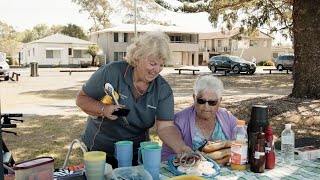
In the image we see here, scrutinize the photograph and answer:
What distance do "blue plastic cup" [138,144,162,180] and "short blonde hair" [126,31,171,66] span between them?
0.73m

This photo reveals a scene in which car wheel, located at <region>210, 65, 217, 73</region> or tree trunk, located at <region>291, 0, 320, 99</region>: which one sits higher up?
tree trunk, located at <region>291, 0, 320, 99</region>

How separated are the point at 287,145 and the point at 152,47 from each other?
1252 millimetres

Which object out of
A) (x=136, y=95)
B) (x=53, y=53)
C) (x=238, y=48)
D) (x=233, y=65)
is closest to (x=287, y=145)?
(x=136, y=95)

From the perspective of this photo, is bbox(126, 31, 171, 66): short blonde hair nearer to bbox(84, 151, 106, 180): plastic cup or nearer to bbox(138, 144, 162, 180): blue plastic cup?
bbox(138, 144, 162, 180): blue plastic cup

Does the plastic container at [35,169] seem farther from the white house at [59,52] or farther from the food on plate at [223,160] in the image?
the white house at [59,52]

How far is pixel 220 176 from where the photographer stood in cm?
240

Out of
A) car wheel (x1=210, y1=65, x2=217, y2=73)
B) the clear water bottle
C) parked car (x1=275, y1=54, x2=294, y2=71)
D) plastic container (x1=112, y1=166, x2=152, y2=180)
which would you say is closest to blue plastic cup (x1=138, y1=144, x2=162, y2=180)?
plastic container (x1=112, y1=166, x2=152, y2=180)

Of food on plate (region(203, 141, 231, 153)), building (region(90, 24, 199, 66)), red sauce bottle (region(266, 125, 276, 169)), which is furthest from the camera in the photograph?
building (region(90, 24, 199, 66))

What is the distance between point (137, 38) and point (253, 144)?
1117 mm

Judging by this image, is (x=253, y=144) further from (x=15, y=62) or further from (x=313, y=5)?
(x=15, y=62)

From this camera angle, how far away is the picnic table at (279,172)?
7.86 feet

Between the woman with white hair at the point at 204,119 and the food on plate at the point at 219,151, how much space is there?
347 mm

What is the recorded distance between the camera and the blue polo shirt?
2775 millimetres

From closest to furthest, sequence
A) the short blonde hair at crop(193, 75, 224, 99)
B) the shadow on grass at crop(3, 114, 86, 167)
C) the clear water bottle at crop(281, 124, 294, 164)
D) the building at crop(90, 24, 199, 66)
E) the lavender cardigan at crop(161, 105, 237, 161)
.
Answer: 1. the clear water bottle at crop(281, 124, 294, 164)
2. the short blonde hair at crop(193, 75, 224, 99)
3. the lavender cardigan at crop(161, 105, 237, 161)
4. the shadow on grass at crop(3, 114, 86, 167)
5. the building at crop(90, 24, 199, 66)
